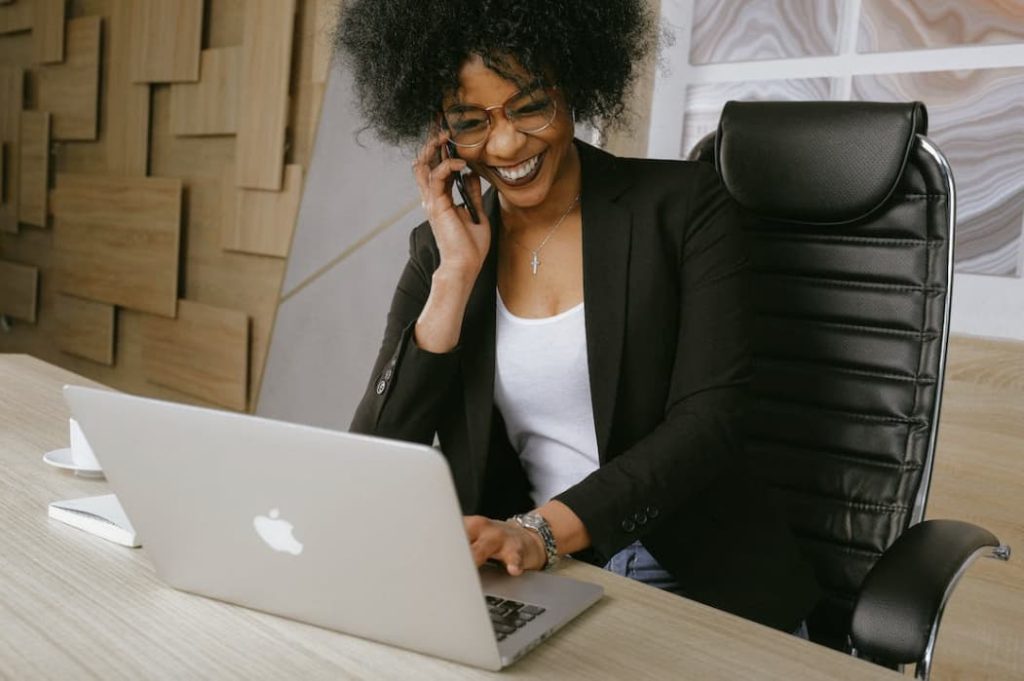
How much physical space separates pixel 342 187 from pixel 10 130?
8.66 feet

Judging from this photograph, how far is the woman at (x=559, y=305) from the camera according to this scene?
1.33 meters

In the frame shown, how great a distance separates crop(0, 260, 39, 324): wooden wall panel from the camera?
16.0 feet

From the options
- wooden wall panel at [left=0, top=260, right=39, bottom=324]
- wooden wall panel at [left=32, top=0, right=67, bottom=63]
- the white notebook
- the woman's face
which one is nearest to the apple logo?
the white notebook

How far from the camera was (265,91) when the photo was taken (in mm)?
3424

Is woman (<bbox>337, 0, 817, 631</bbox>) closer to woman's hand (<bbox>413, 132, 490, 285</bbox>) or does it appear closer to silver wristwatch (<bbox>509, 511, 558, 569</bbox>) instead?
woman's hand (<bbox>413, 132, 490, 285</bbox>)

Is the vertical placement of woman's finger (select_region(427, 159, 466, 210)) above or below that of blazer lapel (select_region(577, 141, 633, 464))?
above

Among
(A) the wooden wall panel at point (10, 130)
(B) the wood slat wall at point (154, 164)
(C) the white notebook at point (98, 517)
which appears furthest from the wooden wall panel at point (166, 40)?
(C) the white notebook at point (98, 517)

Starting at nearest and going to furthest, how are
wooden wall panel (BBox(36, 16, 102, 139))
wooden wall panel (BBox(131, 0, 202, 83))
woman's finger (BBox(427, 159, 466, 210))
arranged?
woman's finger (BBox(427, 159, 466, 210)), wooden wall panel (BBox(131, 0, 202, 83)), wooden wall panel (BBox(36, 16, 102, 139))

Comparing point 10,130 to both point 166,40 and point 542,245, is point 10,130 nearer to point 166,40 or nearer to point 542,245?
point 166,40

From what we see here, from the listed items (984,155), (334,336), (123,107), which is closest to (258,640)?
(984,155)

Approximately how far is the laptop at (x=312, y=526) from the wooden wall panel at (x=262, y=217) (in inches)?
100.0

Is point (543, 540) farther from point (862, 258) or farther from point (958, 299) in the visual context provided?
point (958, 299)

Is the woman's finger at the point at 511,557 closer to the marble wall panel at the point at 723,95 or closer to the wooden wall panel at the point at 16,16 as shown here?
the marble wall panel at the point at 723,95

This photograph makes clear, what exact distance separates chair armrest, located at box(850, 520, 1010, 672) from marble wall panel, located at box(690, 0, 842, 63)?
4.42 feet
